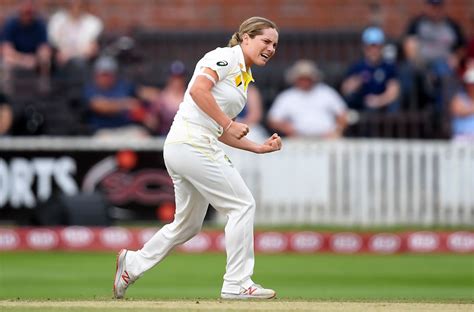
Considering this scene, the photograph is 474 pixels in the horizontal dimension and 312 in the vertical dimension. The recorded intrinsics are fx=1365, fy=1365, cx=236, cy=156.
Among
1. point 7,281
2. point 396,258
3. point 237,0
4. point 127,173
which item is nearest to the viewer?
point 7,281

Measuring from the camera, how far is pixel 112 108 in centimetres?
1591

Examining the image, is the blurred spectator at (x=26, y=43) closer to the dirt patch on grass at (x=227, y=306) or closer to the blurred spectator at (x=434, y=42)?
the blurred spectator at (x=434, y=42)

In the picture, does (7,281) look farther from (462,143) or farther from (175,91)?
(462,143)

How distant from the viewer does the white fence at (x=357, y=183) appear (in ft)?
50.3

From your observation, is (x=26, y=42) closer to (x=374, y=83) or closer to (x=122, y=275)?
(x=374, y=83)

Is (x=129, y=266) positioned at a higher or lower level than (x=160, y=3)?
lower

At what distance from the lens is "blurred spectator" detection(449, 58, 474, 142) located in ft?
51.0

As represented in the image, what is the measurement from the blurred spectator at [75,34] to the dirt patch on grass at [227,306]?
900 centimetres

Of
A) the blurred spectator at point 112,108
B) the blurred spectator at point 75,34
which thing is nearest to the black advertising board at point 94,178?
the blurred spectator at point 112,108

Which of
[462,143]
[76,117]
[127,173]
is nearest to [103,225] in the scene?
[127,173]

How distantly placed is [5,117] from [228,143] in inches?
304

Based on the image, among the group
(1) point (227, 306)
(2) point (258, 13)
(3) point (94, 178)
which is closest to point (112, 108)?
(3) point (94, 178)

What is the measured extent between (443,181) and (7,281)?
18.6 ft

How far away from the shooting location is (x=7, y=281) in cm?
1169
